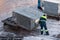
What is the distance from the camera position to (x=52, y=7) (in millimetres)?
10852

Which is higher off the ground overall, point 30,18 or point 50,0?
point 50,0

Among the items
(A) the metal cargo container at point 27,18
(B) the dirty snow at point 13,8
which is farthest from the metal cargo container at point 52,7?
(A) the metal cargo container at point 27,18

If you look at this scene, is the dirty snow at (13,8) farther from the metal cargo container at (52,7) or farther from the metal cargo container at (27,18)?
the metal cargo container at (27,18)

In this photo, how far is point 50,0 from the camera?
11.4 meters

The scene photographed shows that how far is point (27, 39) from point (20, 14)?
2098 millimetres

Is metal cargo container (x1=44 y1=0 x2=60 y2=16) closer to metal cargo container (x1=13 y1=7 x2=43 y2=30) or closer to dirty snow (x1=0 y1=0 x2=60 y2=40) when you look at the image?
dirty snow (x1=0 y1=0 x2=60 y2=40)

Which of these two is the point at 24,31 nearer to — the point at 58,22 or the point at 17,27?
the point at 17,27

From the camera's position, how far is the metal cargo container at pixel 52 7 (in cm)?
1068

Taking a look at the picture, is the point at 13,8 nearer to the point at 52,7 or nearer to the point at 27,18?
the point at 52,7

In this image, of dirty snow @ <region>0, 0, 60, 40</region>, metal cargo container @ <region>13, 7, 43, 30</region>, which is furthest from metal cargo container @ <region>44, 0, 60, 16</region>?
metal cargo container @ <region>13, 7, 43, 30</region>

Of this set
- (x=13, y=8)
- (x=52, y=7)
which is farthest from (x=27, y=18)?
(x=13, y=8)

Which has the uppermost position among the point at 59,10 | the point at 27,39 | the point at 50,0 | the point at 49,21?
the point at 50,0

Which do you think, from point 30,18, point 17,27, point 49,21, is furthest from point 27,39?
point 49,21

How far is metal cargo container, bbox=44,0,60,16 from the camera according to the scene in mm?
10675
